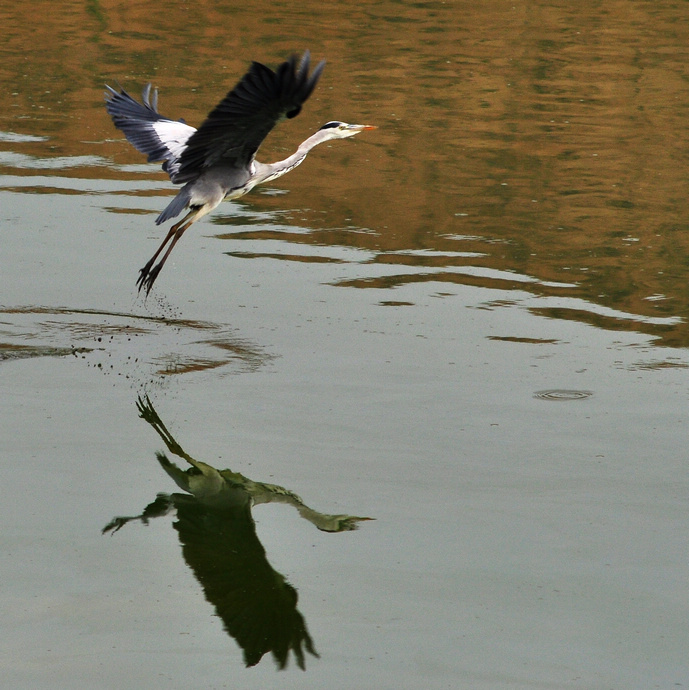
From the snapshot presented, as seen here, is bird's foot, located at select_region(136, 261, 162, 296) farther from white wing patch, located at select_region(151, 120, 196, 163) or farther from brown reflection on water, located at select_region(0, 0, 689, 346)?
brown reflection on water, located at select_region(0, 0, 689, 346)

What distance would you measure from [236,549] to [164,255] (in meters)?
3.38

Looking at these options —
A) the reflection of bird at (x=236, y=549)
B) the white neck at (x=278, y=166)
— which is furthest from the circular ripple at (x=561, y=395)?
the white neck at (x=278, y=166)

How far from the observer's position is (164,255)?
8.02 metres

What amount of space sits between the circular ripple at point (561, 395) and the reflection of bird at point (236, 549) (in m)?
1.79

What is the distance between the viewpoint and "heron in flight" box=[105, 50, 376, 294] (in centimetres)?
643

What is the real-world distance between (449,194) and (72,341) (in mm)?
4574

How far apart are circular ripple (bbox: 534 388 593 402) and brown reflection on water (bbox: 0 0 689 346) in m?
1.09

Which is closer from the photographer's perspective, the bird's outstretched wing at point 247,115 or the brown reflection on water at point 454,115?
the bird's outstretched wing at point 247,115

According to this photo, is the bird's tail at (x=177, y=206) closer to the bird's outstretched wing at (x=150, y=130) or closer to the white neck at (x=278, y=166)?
the bird's outstretched wing at (x=150, y=130)

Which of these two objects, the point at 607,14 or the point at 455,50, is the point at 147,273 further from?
the point at 607,14

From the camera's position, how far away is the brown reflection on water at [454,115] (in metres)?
9.52

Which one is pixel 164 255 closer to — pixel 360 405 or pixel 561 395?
pixel 360 405

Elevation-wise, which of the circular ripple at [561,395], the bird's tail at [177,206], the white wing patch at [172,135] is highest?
the white wing patch at [172,135]

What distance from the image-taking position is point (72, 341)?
7.35 metres
